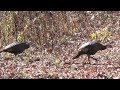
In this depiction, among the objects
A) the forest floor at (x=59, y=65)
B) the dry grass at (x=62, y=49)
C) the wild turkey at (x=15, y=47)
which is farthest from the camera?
the wild turkey at (x=15, y=47)

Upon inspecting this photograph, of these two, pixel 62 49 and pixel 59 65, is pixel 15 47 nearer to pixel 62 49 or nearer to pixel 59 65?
pixel 59 65

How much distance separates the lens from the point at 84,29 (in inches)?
366

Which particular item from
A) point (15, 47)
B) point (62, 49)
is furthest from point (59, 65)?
point (62, 49)

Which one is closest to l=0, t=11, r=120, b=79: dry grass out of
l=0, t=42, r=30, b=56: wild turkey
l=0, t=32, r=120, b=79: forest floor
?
l=0, t=32, r=120, b=79: forest floor

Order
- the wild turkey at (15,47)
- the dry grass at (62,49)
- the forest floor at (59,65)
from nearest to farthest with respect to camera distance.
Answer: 1. the forest floor at (59,65)
2. the dry grass at (62,49)
3. the wild turkey at (15,47)

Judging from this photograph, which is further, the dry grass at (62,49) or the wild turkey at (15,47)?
the wild turkey at (15,47)

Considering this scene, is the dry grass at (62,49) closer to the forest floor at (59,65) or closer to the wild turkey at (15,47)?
the forest floor at (59,65)

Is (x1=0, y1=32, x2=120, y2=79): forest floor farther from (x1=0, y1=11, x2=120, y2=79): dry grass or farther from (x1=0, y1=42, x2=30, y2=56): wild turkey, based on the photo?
(x1=0, y1=42, x2=30, y2=56): wild turkey

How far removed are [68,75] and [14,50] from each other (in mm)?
1538

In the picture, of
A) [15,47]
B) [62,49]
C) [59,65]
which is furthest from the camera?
[62,49]

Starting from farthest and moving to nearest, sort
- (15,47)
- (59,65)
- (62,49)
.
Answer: (62,49), (15,47), (59,65)

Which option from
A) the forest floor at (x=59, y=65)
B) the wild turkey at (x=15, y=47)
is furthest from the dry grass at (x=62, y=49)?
the wild turkey at (x=15, y=47)
